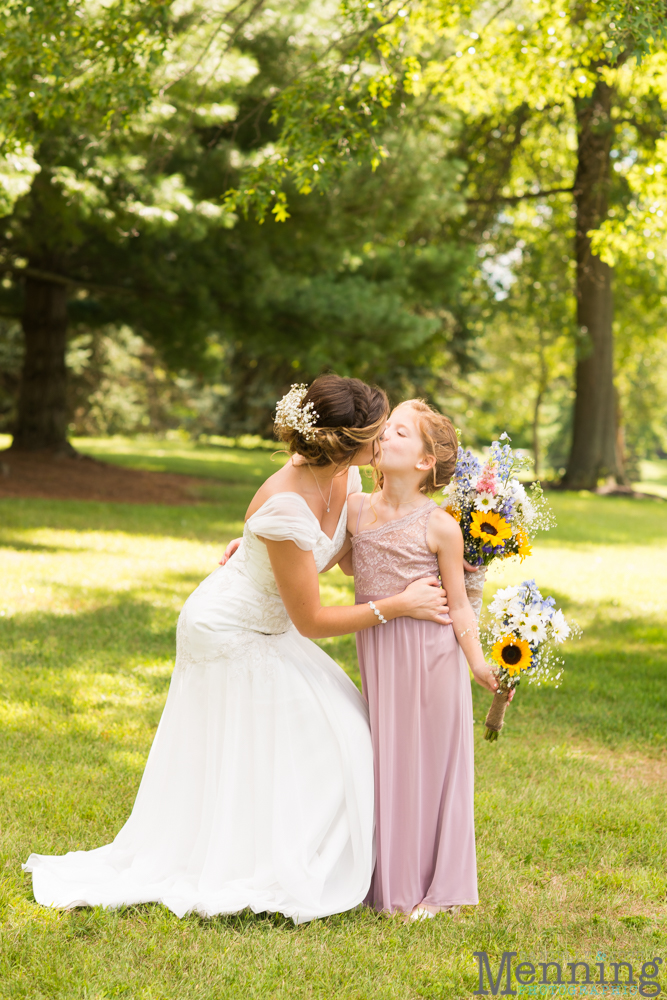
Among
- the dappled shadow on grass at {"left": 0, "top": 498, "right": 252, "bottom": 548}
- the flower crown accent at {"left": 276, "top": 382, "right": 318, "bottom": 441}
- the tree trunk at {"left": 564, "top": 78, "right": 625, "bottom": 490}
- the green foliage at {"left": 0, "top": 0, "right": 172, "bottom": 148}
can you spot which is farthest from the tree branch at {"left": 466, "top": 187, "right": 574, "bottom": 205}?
the flower crown accent at {"left": 276, "top": 382, "right": 318, "bottom": 441}

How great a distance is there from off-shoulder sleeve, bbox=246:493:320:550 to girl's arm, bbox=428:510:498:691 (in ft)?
1.42

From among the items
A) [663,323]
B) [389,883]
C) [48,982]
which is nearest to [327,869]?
[389,883]

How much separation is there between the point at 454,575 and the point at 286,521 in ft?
2.07

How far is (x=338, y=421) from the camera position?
2.77m

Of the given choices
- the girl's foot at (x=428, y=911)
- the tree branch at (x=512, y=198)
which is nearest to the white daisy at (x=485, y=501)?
the girl's foot at (x=428, y=911)

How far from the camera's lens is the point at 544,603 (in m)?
2.80

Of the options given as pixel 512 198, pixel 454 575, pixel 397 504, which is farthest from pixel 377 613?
pixel 512 198

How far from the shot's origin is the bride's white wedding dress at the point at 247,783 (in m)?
2.96

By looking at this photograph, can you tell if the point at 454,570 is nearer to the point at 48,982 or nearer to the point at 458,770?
the point at 458,770

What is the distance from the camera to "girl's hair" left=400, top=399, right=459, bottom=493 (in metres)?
2.99

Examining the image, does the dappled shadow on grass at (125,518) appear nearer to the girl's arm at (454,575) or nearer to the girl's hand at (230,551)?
the girl's hand at (230,551)

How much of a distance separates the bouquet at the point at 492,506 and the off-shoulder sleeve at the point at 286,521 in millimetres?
569

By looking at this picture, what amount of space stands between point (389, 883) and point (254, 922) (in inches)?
19.2

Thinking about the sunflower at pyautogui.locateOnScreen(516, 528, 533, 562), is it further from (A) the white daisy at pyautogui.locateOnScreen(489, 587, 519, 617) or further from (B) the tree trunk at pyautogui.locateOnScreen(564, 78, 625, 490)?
(B) the tree trunk at pyautogui.locateOnScreen(564, 78, 625, 490)
